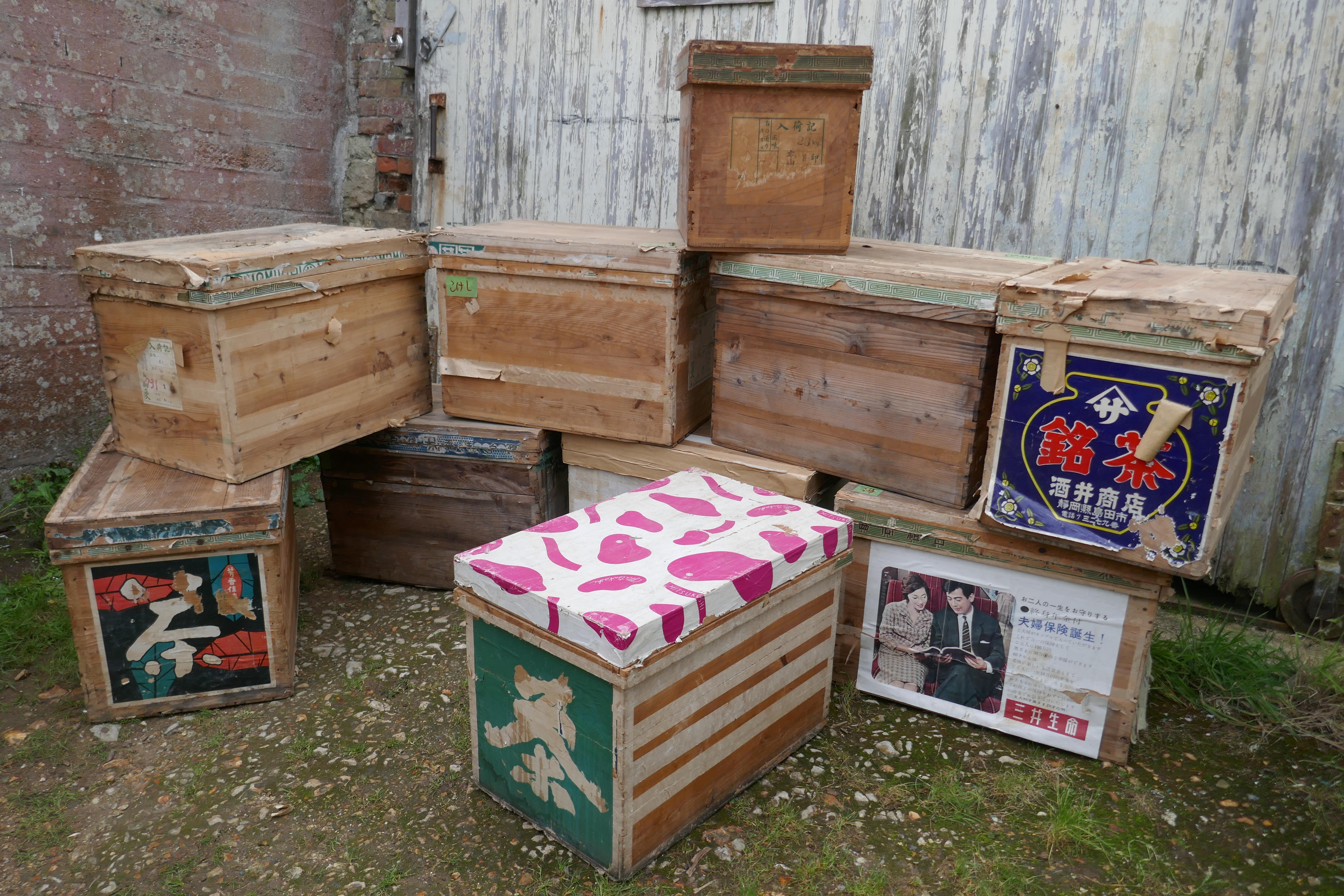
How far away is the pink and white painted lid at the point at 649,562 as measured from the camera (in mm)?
1850

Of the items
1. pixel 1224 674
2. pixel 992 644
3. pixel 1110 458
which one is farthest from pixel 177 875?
pixel 1224 674

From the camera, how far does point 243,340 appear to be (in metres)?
2.48

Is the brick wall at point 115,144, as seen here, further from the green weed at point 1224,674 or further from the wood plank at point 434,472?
the green weed at point 1224,674

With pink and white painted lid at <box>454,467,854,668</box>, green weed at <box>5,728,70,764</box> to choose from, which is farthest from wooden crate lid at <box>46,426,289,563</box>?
pink and white painted lid at <box>454,467,854,668</box>

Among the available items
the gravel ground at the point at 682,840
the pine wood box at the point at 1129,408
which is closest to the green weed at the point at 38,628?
the gravel ground at the point at 682,840

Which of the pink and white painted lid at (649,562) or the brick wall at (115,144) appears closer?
the pink and white painted lid at (649,562)

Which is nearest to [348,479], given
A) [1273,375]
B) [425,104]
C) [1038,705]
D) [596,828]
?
[596,828]

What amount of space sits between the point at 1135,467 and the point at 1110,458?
55 millimetres

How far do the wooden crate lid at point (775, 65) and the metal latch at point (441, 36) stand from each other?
1.94 meters

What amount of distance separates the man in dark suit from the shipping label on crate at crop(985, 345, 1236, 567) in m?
0.29

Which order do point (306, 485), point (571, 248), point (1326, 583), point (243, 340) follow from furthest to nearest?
point (306, 485) < point (1326, 583) < point (571, 248) < point (243, 340)

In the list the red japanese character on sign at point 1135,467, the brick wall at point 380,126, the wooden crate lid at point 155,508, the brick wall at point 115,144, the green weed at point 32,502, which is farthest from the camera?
the brick wall at point 380,126

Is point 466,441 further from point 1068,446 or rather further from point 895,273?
point 1068,446

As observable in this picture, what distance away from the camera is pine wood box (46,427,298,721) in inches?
93.3
